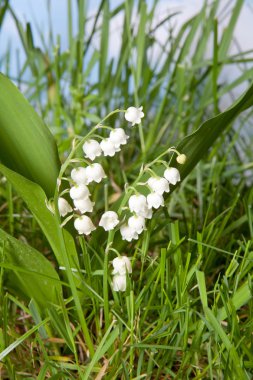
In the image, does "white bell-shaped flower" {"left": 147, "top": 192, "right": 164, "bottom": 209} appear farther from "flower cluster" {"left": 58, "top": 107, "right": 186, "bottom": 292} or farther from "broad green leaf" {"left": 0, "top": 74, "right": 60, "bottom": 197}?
"broad green leaf" {"left": 0, "top": 74, "right": 60, "bottom": 197}

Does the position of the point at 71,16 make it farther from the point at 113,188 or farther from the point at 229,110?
the point at 229,110

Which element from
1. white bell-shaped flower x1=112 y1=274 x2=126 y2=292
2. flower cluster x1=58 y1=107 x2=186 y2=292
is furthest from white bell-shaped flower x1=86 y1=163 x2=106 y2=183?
white bell-shaped flower x1=112 y1=274 x2=126 y2=292

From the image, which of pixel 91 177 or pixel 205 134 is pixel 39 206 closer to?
pixel 91 177

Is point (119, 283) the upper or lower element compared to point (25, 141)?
lower

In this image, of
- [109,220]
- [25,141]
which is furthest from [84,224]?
[25,141]

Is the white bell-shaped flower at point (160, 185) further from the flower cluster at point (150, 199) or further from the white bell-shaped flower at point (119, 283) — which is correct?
the white bell-shaped flower at point (119, 283)
